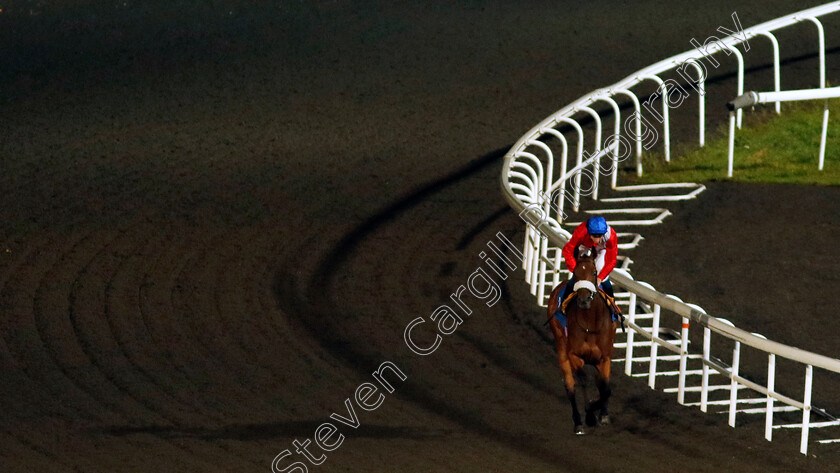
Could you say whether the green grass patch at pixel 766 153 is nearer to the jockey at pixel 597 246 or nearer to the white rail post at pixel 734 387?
the white rail post at pixel 734 387

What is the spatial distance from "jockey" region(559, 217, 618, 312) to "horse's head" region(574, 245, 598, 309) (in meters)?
0.13

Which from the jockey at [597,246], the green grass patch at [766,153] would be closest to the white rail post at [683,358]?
the jockey at [597,246]

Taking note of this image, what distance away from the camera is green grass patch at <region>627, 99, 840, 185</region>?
1373cm

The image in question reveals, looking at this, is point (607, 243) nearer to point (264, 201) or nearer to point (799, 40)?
point (264, 201)

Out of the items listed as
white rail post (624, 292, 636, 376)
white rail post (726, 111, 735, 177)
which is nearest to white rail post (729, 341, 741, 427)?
white rail post (624, 292, 636, 376)

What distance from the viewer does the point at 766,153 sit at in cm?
1440

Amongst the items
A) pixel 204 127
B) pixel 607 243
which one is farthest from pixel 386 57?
pixel 607 243

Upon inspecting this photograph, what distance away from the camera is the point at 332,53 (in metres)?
18.7

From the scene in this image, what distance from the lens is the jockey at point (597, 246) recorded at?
7750 mm

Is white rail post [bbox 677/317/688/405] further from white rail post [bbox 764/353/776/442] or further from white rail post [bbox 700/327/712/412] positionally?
white rail post [bbox 764/353/776/442]

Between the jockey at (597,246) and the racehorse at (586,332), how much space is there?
0.51ft

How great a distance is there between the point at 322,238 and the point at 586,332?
542 centimetres

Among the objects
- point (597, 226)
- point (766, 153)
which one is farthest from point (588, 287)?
point (766, 153)

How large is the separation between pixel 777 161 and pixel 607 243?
7.03 m
